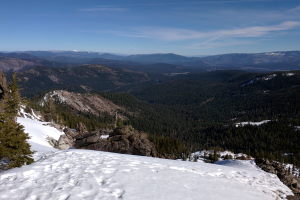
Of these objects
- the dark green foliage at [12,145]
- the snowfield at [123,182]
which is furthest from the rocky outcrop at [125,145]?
the dark green foliage at [12,145]

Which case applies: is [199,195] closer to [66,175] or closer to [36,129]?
[66,175]

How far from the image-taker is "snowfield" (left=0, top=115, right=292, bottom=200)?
1480cm

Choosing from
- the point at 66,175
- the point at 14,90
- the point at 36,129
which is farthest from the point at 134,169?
the point at 36,129

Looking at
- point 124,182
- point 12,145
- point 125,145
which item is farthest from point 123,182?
point 125,145

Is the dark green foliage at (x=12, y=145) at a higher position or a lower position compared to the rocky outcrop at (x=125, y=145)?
higher

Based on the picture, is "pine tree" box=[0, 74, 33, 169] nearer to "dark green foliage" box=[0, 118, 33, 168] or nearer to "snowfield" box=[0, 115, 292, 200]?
"dark green foliage" box=[0, 118, 33, 168]

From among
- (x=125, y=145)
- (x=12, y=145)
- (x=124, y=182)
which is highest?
(x=12, y=145)

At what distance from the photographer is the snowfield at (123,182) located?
14797 mm

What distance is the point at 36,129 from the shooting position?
226 feet

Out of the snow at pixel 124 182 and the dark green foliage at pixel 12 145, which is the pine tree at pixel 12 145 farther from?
the snow at pixel 124 182

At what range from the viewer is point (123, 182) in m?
17.0

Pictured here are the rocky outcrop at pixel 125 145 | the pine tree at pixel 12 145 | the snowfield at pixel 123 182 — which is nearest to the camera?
the snowfield at pixel 123 182

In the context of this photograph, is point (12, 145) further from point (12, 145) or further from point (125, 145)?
point (125, 145)

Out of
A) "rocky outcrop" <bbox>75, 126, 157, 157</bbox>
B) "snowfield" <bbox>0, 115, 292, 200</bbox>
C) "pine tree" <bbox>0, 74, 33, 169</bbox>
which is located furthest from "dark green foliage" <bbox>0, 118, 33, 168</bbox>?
"rocky outcrop" <bbox>75, 126, 157, 157</bbox>
